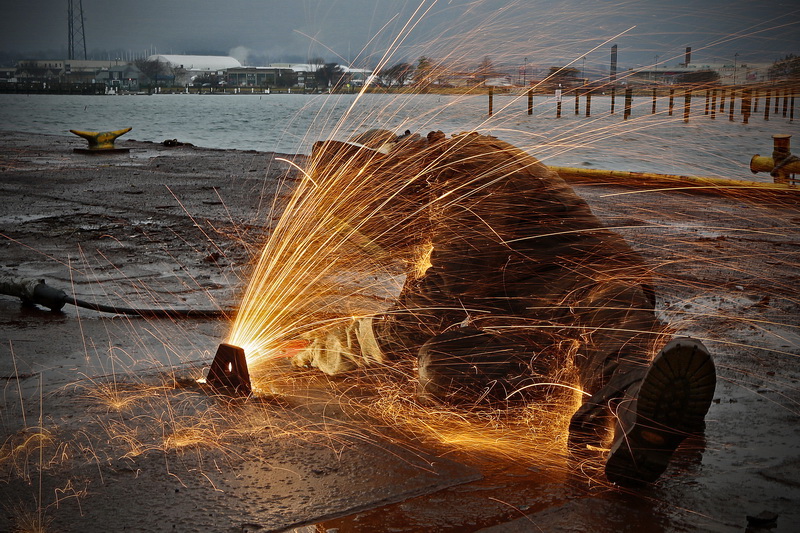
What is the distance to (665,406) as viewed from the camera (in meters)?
2.55

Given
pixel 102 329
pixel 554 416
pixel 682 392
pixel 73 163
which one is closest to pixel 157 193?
pixel 73 163

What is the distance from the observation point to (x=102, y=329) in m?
5.04

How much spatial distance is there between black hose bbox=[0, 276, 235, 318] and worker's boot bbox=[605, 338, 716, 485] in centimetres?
339

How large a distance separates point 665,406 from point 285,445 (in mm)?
1510

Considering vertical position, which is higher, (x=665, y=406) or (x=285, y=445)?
(x=665, y=406)

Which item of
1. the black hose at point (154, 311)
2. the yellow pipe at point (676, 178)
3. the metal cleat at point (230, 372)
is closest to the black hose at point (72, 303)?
the black hose at point (154, 311)

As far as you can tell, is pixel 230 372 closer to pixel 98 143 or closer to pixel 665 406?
pixel 665 406

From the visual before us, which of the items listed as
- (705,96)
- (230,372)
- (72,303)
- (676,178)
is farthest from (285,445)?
(705,96)

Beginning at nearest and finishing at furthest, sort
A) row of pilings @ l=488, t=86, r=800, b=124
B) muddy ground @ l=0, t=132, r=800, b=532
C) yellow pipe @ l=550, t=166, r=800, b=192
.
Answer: muddy ground @ l=0, t=132, r=800, b=532 < row of pilings @ l=488, t=86, r=800, b=124 < yellow pipe @ l=550, t=166, r=800, b=192

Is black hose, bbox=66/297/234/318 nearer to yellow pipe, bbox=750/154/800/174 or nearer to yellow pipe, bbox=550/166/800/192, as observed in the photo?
yellow pipe, bbox=550/166/800/192

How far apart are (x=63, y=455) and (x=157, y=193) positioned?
10663 mm

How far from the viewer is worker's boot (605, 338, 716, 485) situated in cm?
251

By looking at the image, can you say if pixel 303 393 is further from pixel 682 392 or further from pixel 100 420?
pixel 682 392

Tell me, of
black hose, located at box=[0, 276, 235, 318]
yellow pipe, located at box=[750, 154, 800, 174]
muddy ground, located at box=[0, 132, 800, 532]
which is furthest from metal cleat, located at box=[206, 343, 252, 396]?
yellow pipe, located at box=[750, 154, 800, 174]
